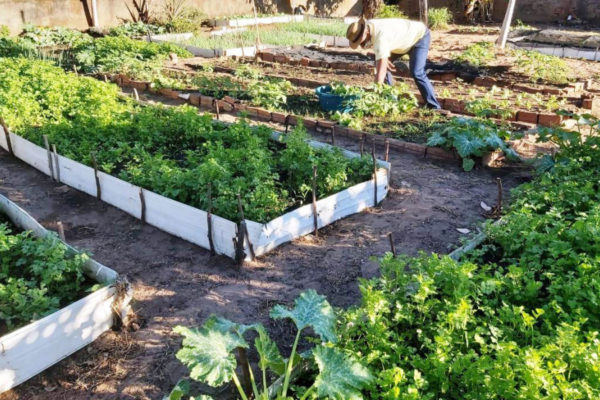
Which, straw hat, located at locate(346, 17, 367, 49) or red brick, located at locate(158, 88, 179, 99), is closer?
straw hat, located at locate(346, 17, 367, 49)

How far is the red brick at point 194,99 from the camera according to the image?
8.52 m

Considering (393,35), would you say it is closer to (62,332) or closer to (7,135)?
(7,135)

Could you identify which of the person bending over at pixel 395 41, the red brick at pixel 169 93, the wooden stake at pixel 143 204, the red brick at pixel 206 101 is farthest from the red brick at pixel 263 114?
the wooden stake at pixel 143 204

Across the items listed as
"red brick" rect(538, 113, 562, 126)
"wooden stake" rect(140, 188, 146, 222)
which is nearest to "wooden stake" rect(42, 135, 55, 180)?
"wooden stake" rect(140, 188, 146, 222)

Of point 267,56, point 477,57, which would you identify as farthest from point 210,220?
point 477,57

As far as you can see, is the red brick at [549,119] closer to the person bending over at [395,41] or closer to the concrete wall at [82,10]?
the person bending over at [395,41]

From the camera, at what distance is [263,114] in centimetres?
780

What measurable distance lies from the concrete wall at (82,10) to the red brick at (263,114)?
357 inches

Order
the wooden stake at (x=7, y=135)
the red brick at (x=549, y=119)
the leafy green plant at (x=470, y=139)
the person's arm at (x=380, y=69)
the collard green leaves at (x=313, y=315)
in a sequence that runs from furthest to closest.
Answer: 1. the person's arm at (x=380, y=69)
2. the red brick at (x=549, y=119)
3. the wooden stake at (x=7, y=135)
4. the leafy green plant at (x=470, y=139)
5. the collard green leaves at (x=313, y=315)

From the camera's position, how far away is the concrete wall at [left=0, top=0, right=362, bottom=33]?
13.2 metres

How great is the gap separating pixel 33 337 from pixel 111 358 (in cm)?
48

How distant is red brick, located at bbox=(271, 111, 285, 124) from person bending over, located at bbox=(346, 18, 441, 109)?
4.73 ft

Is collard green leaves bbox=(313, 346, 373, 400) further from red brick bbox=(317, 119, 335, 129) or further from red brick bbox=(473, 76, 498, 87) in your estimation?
red brick bbox=(473, 76, 498, 87)

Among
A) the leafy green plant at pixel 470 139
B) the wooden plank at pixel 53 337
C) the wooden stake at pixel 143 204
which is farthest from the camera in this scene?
the leafy green plant at pixel 470 139
